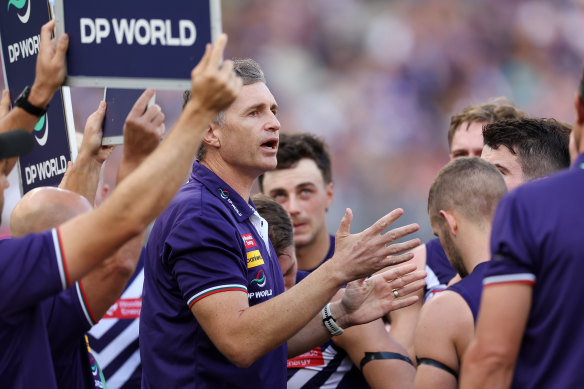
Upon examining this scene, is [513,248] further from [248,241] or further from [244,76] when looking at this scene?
[244,76]

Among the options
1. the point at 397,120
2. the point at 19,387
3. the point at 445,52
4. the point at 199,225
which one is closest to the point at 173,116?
the point at 397,120

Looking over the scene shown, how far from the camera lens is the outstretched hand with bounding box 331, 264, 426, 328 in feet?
10.5

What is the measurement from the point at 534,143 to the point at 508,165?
0.55 ft

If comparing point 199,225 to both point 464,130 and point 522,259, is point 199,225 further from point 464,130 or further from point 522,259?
point 464,130

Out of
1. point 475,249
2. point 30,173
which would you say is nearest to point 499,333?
point 475,249

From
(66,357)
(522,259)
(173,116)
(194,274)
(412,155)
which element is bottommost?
(412,155)

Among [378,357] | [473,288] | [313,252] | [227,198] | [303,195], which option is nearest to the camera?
[473,288]

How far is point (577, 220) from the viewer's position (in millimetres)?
2148

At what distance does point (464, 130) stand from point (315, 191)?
107cm

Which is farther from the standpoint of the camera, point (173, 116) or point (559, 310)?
point (173, 116)

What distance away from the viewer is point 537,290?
221 cm

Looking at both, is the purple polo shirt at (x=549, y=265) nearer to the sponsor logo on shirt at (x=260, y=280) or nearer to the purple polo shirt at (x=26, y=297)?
the sponsor logo on shirt at (x=260, y=280)

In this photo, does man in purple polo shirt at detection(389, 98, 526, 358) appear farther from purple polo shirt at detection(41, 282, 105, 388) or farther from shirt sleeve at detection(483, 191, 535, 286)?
purple polo shirt at detection(41, 282, 105, 388)

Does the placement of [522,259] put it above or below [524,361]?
above
